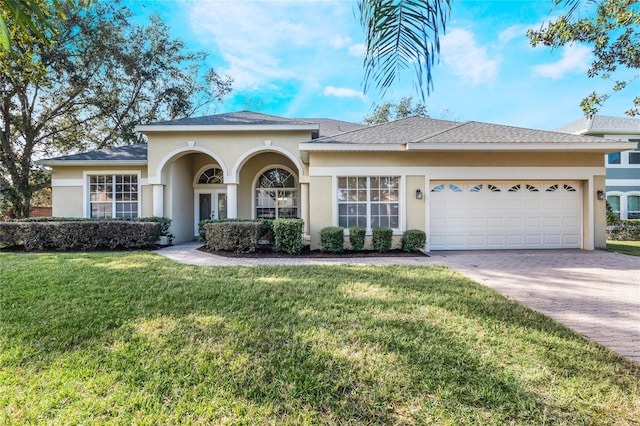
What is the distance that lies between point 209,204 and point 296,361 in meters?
12.0

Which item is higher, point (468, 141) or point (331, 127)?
point (331, 127)

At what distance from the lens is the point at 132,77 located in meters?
17.2

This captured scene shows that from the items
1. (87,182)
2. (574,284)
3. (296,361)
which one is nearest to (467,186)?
(574,284)

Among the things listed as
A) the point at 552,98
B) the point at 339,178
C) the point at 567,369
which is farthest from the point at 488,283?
the point at 339,178

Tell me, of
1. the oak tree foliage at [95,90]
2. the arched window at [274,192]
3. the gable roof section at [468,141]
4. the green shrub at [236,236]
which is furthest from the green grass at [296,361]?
the oak tree foliage at [95,90]

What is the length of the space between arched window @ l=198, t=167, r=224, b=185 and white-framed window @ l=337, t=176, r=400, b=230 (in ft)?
21.6

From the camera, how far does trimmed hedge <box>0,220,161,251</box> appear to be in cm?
966

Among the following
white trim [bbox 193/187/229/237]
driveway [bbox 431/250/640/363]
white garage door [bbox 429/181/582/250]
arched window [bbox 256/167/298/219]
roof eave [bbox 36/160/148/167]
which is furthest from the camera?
white trim [bbox 193/187/229/237]

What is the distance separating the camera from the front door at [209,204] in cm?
1351

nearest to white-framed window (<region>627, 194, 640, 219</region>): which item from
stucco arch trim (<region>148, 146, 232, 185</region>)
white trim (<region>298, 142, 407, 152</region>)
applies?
white trim (<region>298, 142, 407, 152</region>)

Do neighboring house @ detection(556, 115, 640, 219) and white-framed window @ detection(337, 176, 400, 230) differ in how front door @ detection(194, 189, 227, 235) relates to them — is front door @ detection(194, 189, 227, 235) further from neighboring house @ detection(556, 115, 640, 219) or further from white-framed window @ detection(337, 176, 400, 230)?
neighboring house @ detection(556, 115, 640, 219)

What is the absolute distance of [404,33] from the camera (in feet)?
Answer: 5.27

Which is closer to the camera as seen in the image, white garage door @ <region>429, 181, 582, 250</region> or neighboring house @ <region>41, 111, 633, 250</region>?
neighboring house @ <region>41, 111, 633, 250</region>

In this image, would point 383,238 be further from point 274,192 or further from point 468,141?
point 274,192
